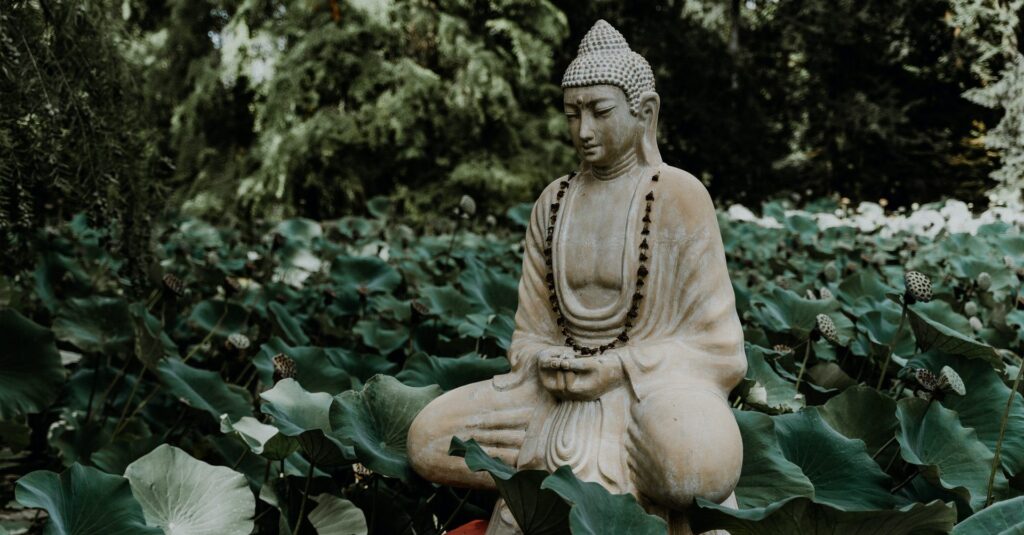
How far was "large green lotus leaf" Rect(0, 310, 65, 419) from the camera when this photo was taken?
2574 millimetres

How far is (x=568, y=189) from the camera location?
210 centimetres

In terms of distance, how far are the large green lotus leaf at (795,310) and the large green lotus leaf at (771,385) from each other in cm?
44

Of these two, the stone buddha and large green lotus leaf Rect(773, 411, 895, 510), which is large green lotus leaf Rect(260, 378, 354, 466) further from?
large green lotus leaf Rect(773, 411, 895, 510)

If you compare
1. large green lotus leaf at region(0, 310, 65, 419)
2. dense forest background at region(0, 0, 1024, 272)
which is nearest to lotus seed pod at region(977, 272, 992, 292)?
large green lotus leaf at region(0, 310, 65, 419)

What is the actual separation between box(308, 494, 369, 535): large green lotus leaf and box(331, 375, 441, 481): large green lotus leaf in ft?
0.42

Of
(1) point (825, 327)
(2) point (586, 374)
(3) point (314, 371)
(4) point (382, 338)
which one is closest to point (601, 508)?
(2) point (586, 374)

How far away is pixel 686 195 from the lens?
1.95 m

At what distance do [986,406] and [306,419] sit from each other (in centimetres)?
167

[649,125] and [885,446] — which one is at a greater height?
[649,125]

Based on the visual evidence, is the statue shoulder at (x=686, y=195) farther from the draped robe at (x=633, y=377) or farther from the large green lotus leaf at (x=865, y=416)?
the large green lotus leaf at (x=865, y=416)

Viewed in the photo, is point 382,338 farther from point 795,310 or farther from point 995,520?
point 995,520

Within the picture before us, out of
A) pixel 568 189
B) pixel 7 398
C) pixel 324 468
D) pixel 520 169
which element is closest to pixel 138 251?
pixel 7 398

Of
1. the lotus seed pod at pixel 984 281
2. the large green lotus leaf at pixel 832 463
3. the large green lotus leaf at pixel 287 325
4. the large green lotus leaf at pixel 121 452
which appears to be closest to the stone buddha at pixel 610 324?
the large green lotus leaf at pixel 832 463

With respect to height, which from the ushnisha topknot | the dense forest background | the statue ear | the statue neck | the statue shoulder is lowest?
the dense forest background
